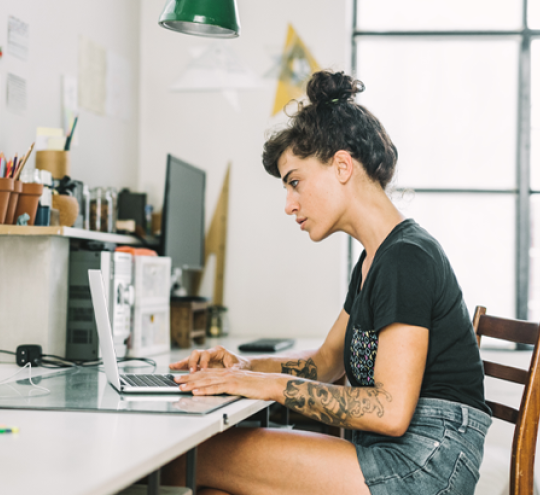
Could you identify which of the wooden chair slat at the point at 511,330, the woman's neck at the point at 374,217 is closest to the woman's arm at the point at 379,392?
the woman's neck at the point at 374,217

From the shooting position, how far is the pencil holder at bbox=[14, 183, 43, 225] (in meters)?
1.72

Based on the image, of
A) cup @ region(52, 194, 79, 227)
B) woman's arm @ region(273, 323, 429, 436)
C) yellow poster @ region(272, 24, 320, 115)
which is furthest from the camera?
yellow poster @ region(272, 24, 320, 115)

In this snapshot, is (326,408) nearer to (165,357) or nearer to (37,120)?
(165,357)

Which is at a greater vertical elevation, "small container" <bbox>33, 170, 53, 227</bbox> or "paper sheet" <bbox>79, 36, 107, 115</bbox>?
"paper sheet" <bbox>79, 36, 107, 115</bbox>

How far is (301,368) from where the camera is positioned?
1.61 metres

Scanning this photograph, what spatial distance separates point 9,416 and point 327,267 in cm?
200

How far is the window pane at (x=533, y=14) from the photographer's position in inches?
118

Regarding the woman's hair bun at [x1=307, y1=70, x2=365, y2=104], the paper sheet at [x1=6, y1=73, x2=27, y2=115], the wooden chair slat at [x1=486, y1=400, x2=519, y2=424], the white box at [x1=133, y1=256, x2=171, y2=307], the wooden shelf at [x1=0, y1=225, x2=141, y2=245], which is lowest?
the wooden chair slat at [x1=486, y1=400, x2=519, y2=424]

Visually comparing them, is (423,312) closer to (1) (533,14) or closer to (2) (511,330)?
(2) (511,330)

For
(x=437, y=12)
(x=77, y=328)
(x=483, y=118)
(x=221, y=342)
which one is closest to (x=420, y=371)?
(x=77, y=328)

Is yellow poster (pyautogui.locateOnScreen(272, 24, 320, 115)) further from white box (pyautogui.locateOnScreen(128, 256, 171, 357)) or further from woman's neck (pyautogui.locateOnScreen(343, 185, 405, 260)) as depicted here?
woman's neck (pyautogui.locateOnScreen(343, 185, 405, 260))

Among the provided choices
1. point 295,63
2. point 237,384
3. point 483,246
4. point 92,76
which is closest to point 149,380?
point 237,384

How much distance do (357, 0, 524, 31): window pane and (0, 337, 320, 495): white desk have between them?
96.0 inches

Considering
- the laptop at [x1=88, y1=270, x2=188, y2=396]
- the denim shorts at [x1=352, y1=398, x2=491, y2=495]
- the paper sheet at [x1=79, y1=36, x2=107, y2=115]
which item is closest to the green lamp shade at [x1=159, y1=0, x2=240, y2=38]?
the paper sheet at [x1=79, y1=36, x2=107, y2=115]
